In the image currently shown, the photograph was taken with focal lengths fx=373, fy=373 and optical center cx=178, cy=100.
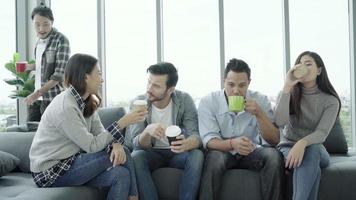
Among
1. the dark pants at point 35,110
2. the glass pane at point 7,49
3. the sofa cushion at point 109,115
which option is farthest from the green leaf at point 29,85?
the sofa cushion at point 109,115

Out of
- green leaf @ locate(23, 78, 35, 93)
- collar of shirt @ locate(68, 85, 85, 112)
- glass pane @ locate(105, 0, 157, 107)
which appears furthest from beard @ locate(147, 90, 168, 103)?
glass pane @ locate(105, 0, 157, 107)

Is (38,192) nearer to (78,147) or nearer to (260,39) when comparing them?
(78,147)

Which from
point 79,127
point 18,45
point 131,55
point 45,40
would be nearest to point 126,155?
point 79,127

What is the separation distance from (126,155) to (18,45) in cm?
270

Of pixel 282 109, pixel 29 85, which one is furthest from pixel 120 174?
pixel 29 85

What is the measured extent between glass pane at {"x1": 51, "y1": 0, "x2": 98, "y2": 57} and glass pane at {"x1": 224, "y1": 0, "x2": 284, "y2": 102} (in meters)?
1.47

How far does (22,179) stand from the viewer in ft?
7.09

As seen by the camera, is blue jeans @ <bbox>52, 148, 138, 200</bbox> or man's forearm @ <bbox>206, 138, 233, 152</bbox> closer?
blue jeans @ <bbox>52, 148, 138, 200</bbox>

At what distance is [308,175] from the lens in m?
1.94

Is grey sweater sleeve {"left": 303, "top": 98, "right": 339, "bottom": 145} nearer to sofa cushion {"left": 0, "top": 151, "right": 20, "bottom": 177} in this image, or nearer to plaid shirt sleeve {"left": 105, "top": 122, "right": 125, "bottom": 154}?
plaid shirt sleeve {"left": 105, "top": 122, "right": 125, "bottom": 154}

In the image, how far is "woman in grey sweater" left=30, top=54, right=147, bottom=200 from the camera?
1.80m

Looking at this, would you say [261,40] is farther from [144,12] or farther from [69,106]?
[69,106]

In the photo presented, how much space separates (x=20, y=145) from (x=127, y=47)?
202cm

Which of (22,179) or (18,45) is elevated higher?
(18,45)
